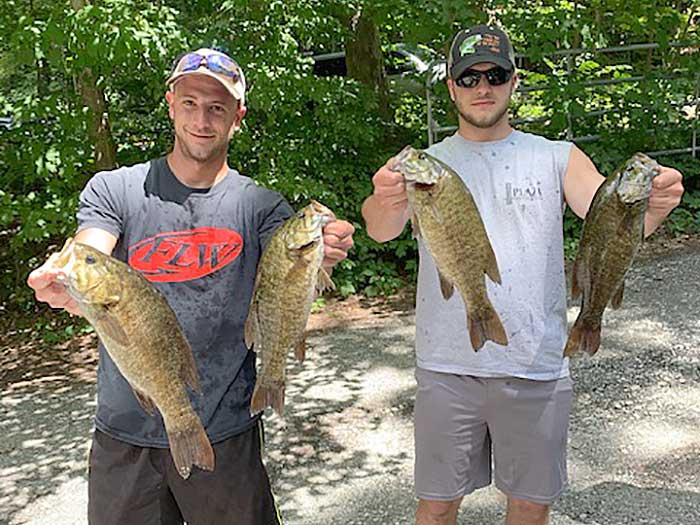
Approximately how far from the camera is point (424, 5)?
25.9 feet

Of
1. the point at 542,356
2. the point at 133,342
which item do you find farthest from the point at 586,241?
the point at 133,342

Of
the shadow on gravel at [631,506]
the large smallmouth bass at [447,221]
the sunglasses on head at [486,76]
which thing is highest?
the sunglasses on head at [486,76]

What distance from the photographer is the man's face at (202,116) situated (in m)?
2.86

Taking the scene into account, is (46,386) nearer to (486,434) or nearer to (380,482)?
(380,482)

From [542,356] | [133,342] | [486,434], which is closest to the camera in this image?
[133,342]

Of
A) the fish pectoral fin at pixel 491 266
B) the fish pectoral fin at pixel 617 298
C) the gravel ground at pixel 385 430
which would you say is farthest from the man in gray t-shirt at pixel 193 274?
the gravel ground at pixel 385 430

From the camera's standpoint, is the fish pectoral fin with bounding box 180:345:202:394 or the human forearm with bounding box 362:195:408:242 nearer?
the fish pectoral fin with bounding box 180:345:202:394

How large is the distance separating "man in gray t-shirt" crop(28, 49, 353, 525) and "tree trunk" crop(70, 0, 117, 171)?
532 centimetres

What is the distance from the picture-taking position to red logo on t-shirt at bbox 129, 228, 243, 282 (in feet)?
9.41

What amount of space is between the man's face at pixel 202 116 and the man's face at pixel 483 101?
94cm

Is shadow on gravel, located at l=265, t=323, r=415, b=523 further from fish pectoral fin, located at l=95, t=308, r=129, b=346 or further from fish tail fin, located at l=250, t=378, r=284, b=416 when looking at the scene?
fish pectoral fin, located at l=95, t=308, r=129, b=346

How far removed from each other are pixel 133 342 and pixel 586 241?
5.17ft

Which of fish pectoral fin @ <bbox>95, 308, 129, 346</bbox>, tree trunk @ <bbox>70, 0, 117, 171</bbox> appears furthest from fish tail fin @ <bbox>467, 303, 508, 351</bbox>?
tree trunk @ <bbox>70, 0, 117, 171</bbox>

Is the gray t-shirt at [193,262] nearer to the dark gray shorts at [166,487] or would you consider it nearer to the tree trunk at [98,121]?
the dark gray shorts at [166,487]
